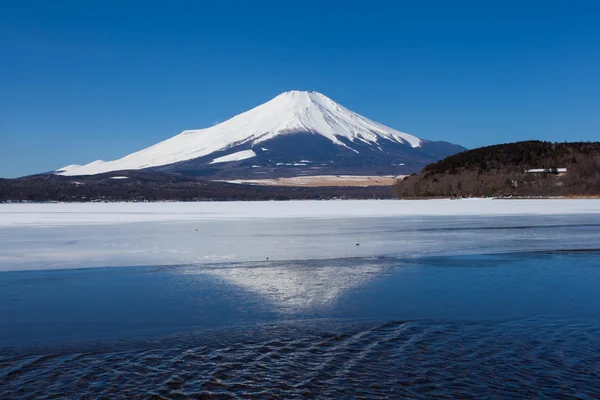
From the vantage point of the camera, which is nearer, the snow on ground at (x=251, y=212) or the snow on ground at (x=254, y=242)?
the snow on ground at (x=254, y=242)

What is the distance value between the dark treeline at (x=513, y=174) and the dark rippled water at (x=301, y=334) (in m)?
61.6

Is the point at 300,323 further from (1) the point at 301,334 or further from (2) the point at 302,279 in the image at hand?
(2) the point at 302,279

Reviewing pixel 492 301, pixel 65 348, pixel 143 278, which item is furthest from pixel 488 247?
pixel 65 348

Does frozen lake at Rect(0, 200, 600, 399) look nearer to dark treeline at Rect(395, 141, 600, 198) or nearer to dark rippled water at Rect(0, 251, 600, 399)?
dark rippled water at Rect(0, 251, 600, 399)

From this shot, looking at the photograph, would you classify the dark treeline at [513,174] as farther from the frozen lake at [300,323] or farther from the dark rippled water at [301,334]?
the dark rippled water at [301,334]

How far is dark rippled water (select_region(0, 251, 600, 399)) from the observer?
5691 millimetres

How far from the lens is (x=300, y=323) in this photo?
8.16 m

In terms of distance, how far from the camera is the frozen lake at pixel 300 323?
18.9 feet

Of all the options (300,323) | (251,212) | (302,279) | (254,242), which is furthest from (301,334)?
(251,212)

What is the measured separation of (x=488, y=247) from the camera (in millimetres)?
17125

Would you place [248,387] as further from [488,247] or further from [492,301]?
[488,247]

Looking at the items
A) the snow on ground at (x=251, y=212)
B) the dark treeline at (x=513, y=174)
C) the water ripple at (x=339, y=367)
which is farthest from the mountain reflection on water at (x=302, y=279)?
the dark treeline at (x=513, y=174)

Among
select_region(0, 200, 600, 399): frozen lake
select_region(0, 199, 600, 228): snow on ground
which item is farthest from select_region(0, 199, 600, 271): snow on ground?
select_region(0, 199, 600, 228): snow on ground

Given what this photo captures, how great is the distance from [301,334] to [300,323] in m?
0.59
